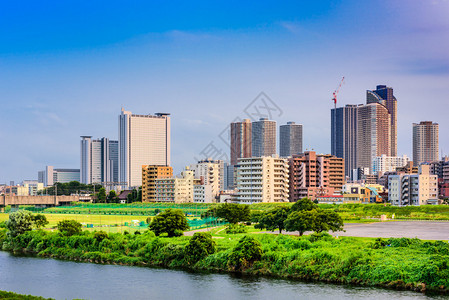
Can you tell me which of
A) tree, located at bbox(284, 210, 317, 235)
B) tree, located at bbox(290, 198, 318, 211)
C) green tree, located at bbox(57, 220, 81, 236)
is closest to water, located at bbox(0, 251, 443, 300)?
green tree, located at bbox(57, 220, 81, 236)

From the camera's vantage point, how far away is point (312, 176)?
108625 mm

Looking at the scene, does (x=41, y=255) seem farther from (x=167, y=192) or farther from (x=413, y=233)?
(x=167, y=192)

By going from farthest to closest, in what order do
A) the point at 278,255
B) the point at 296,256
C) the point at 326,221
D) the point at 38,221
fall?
the point at 38,221 < the point at 326,221 < the point at 278,255 < the point at 296,256

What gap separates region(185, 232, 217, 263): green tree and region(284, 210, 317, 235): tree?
8274 millimetres

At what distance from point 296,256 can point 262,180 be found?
214ft

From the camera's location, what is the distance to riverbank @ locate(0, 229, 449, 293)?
92.6ft

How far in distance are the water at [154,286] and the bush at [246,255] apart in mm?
1281

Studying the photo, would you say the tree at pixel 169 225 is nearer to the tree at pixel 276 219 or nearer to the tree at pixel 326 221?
the tree at pixel 276 219

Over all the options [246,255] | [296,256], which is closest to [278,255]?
[296,256]

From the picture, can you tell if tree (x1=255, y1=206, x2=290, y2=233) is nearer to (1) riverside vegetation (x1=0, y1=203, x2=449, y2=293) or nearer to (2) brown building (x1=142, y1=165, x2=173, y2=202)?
(1) riverside vegetation (x1=0, y1=203, x2=449, y2=293)

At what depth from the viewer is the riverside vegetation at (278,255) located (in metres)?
28.4

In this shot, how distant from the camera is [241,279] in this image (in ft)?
102

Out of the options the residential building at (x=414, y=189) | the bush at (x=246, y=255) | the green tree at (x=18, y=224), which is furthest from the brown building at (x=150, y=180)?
the bush at (x=246, y=255)

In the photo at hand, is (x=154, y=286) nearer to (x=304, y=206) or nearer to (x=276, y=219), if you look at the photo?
(x=276, y=219)
